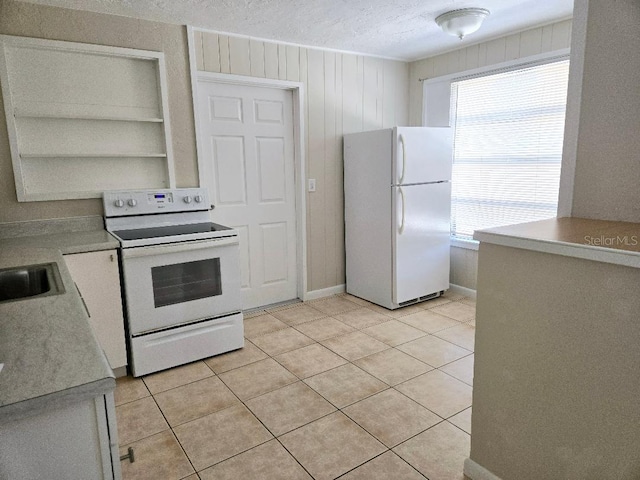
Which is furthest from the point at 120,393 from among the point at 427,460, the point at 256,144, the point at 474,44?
the point at 474,44

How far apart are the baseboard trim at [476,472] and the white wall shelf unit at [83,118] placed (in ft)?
8.50

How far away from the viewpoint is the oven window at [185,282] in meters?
2.66

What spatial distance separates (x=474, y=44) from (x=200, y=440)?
371cm

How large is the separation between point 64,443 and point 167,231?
7.07 feet

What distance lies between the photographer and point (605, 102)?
1757 millimetres

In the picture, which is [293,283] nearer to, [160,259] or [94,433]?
[160,259]

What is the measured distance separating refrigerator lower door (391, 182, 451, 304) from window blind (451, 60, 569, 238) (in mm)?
276

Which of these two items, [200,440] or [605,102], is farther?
[200,440]

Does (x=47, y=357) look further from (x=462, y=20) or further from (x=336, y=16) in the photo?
(x=462, y=20)

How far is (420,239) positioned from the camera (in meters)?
3.73

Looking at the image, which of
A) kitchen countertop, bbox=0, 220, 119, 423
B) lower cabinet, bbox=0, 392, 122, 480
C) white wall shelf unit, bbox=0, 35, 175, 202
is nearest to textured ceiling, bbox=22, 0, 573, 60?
white wall shelf unit, bbox=0, 35, 175, 202

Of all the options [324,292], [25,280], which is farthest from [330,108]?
[25,280]

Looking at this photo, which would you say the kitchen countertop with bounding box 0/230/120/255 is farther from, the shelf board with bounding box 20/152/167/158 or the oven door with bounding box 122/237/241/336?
the shelf board with bounding box 20/152/167/158

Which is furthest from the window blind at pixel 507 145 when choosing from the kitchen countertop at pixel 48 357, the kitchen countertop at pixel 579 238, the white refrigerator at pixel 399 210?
the kitchen countertop at pixel 48 357
